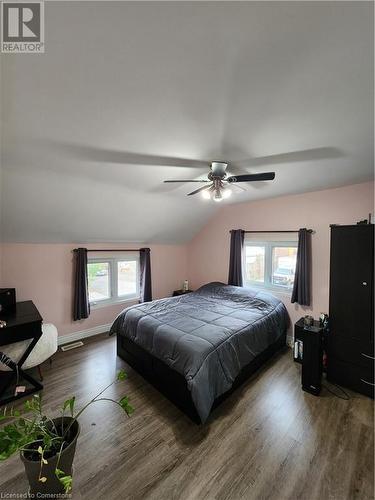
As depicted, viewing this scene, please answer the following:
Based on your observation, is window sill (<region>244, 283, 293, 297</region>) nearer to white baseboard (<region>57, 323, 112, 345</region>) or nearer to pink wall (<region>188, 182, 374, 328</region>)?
pink wall (<region>188, 182, 374, 328</region>)

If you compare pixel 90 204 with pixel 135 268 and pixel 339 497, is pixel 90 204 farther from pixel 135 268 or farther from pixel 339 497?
pixel 339 497

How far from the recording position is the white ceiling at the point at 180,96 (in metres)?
0.94

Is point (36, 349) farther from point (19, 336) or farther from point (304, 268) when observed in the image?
point (304, 268)

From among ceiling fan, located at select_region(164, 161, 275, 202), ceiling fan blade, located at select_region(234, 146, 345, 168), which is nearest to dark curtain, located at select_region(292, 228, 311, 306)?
ceiling fan blade, located at select_region(234, 146, 345, 168)

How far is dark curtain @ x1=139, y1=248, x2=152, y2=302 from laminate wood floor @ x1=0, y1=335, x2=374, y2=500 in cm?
195

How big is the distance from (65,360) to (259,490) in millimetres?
2733

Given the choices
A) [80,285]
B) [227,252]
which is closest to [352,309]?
[227,252]

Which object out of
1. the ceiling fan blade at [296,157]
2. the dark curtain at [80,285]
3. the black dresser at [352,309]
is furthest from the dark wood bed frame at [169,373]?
the ceiling fan blade at [296,157]

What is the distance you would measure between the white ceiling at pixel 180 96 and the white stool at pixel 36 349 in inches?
58.4

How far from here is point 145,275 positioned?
442cm

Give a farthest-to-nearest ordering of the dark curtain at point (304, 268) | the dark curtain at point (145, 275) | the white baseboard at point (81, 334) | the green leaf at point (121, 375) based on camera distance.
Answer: the dark curtain at point (145, 275) → the white baseboard at point (81, 334) → the dark curtain at point (304, 268) → the green leaf at point (121, 375)

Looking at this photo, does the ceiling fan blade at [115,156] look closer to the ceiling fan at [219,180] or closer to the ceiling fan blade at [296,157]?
the ceiling fan at [219,180]

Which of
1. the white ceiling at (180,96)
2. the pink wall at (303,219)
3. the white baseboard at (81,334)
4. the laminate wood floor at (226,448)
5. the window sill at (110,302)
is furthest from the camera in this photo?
the window sill at (110,302)

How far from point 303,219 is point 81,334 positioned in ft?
13.8
